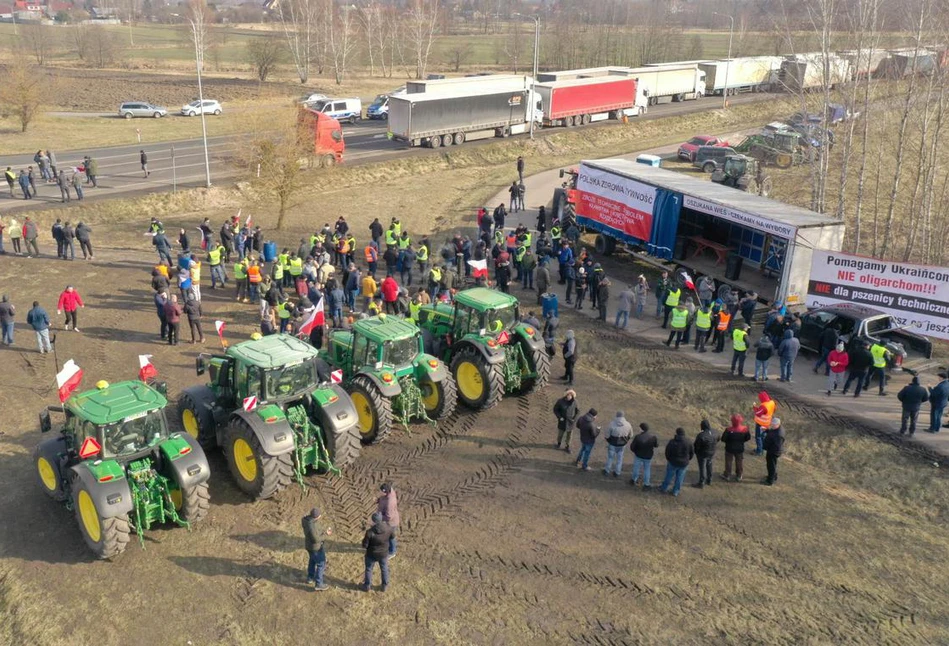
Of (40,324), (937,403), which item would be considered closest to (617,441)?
(937,403)

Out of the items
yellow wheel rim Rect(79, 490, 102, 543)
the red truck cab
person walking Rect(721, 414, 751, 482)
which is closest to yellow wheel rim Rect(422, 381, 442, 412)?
person walking Rect(721, 414, 751, 482)

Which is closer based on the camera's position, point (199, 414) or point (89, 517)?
point (89, 517)

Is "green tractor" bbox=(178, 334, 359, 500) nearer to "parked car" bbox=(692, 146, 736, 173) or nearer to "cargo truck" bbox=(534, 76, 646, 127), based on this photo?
"parked car" bbox=(692, 146, 736, 173)

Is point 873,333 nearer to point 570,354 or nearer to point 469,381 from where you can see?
point 570,354

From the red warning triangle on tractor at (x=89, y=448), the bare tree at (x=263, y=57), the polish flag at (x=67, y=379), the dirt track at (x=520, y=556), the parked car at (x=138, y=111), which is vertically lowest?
the dirt track at (x=520, y=556)

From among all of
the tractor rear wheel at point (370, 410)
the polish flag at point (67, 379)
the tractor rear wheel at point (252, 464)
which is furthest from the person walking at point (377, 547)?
the polish flag at point (67, 379)

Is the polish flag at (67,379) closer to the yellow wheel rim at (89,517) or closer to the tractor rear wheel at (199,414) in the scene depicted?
the tractor rear wheel at (199,414)
